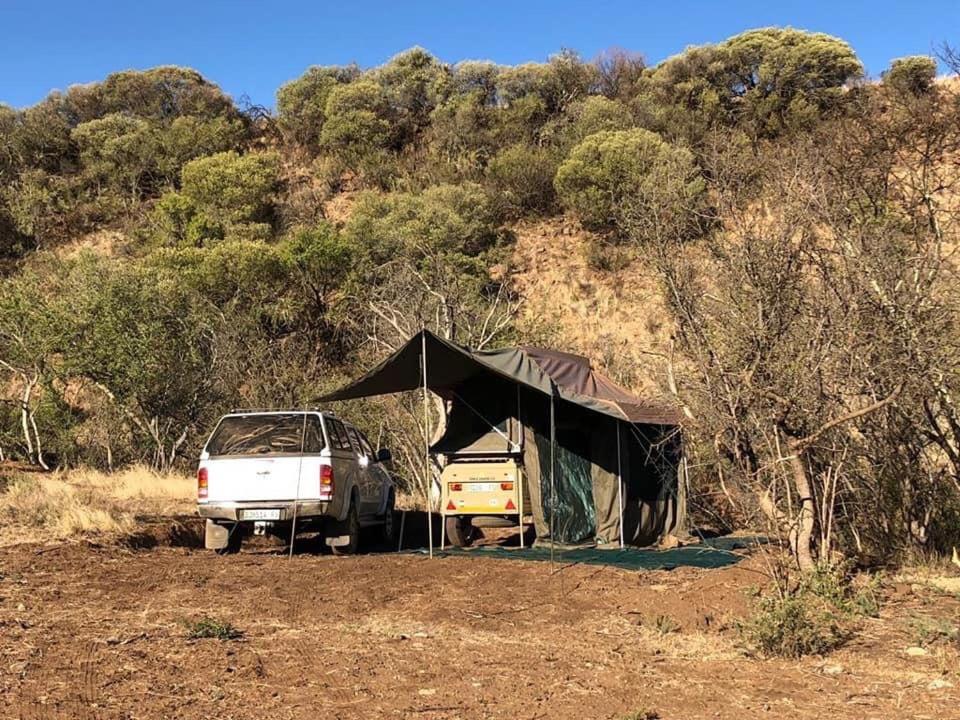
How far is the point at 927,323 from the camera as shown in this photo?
687 cm

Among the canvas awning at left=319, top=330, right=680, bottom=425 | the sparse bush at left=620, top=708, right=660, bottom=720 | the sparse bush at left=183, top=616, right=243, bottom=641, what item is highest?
the canvas awning at left=319, top=330, right=680, bottom=425

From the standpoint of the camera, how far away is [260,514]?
998cm

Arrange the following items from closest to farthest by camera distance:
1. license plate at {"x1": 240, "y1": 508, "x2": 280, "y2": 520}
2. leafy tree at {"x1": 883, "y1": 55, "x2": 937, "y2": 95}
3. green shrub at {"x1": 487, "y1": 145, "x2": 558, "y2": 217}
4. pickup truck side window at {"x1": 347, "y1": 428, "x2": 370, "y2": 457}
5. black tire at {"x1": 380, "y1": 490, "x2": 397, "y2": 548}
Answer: license plate at {"x1": 240, "y1": 508, "x2": 280, "y2": 520} < pickup truck side window at {"x1": 347, "y1": 428, "x2": 370, "y2": 457} < black tire at {"x1": 380, "y1": 490, "x2": 397, "y2": 548} < leafy tree at {"x1": 883, "y1": 55, "x2": 937, "y2": 95} < green shrub at {"x1": 487, "y1": 145, "x2": 558, "y2": 217}

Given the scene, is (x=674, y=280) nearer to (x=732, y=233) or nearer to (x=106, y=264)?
(x=732, y=233)

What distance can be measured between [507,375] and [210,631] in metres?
5.21

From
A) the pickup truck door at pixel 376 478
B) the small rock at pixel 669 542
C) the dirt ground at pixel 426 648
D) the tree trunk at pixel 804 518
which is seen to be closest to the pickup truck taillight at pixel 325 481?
the dirt ground at pixel 426 648

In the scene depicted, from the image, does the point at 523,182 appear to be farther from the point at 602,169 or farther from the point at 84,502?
the point at 84,502

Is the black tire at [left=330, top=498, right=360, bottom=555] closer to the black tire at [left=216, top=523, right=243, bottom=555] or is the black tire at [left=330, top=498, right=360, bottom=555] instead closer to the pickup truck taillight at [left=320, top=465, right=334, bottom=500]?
the pickup truck taillight at [left=320, top=465, right=334, bottom=500]

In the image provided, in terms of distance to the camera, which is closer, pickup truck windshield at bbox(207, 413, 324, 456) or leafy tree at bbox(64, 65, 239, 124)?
pickup truck windshield at bbox(207, 413, 324, 456)

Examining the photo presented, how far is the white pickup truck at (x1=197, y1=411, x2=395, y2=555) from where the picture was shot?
1001 cm

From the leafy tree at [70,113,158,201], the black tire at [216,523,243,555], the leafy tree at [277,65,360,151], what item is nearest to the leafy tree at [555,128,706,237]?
the leafy tree at [277,65,360,151]

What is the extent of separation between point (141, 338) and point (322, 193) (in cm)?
1992

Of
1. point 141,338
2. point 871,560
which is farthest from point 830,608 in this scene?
point 141,338

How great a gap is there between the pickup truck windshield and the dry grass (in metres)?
1.66
